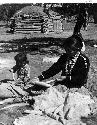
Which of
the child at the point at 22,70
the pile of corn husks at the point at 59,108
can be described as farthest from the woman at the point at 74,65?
the child at the point at 22,70

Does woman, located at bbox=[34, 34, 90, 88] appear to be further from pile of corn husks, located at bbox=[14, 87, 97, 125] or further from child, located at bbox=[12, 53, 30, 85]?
child, located at bbox=[12, 53, 30, 85]

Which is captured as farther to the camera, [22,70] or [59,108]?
[22,70]

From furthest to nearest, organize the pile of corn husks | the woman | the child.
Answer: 1. the child
2. the woman
3. the pile of corn husks

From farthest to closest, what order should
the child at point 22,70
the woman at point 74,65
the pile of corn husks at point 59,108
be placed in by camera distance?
the child at point 22,70
the woman at point 74,65
the pile of corn husks at point 59,108

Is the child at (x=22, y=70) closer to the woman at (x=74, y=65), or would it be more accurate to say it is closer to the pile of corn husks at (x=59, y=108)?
the woman at (x=74, y=65)

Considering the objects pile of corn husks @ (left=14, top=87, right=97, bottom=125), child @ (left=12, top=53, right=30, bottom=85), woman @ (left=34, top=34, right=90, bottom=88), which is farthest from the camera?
child @ (left=12, top=53, right=30, bottom=85)

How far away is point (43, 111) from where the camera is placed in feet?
18.5

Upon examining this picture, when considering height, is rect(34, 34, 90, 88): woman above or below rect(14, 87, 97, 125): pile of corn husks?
above

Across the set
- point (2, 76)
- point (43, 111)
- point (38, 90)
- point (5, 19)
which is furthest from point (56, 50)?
point (5, 19)

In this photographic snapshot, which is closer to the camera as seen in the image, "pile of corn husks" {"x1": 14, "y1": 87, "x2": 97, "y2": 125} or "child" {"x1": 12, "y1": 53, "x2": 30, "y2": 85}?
"pile of corn husks" {"x1": 14, "y1": 87, "x2": 97, "y2": 125}

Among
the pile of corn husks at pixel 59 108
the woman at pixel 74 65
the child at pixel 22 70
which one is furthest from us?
the child at pixel 22 70

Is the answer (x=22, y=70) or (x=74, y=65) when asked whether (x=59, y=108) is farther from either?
(x=22, y=70)

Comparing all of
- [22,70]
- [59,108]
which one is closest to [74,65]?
[59,108]

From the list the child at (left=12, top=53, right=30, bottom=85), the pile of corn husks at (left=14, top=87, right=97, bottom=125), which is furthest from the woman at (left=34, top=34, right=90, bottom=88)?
the child at (left=12, top=53, right=30, bottom=85)
